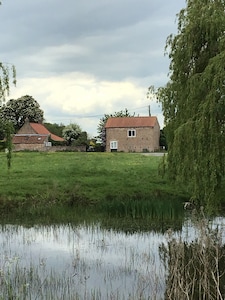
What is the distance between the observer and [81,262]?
487 inches

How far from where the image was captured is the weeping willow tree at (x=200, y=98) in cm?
1321

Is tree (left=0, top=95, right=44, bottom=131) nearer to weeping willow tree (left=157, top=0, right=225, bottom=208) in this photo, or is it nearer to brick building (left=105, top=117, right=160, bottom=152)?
brick building (left=105, top=117, right=160, bottom=152)

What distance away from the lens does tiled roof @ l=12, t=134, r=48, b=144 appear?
67713mm

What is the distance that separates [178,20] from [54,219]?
925 cm

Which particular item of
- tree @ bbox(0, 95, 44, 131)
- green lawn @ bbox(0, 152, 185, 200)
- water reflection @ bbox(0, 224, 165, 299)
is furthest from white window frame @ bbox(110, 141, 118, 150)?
water reflection @ bbox(0, 224, 165, 299)

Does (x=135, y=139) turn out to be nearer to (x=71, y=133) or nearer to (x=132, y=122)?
(x=132, y=122)

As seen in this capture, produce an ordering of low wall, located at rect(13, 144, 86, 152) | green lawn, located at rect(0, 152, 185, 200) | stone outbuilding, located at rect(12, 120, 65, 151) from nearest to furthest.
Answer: green lawn, located at rect(0, 152, 185, 200), low wall, located at rect(13, 144, 86, 152), stone outbuilding, located at rect(12, 120, 65, 151)


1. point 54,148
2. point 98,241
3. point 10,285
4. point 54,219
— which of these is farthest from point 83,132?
point 10,285

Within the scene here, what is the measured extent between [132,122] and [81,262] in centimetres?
5182

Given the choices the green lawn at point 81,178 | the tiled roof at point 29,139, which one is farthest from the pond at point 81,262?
the tiled roof at point 29,139

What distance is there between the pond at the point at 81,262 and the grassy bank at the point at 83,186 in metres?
4.51

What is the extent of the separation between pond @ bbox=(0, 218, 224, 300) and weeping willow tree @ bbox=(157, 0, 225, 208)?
1639mm

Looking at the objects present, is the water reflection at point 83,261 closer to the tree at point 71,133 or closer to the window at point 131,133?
the window at point 131,133

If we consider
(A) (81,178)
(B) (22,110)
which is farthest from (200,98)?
(B) (22,110)
